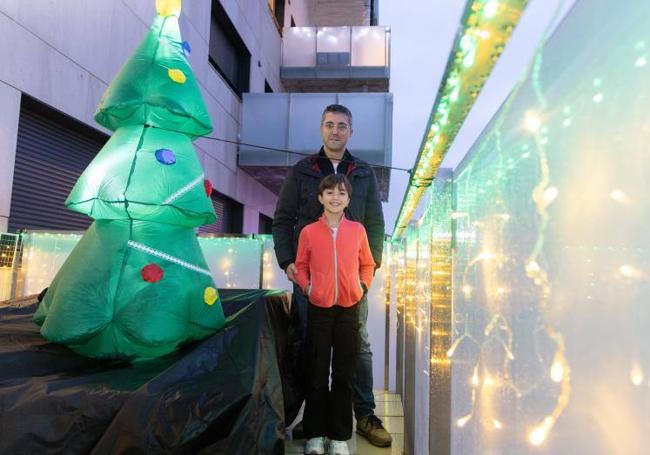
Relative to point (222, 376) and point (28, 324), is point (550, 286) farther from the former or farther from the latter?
point (28, 324)

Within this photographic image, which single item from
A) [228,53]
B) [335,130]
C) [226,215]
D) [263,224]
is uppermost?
[228,53]

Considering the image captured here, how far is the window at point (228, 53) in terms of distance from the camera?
8.26m

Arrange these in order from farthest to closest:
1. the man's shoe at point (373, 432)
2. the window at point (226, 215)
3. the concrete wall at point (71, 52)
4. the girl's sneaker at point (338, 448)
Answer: the window at point (226, 215) → the concrete wall at point (71, 52) → the man's shoe at point (373, 432) → the girl's sneaker at point (338, 448)

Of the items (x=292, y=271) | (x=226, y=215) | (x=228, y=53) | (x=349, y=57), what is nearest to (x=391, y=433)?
(x=292, y=271)

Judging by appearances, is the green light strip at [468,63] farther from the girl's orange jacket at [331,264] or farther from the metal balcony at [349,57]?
the metal balcony at [349,57]

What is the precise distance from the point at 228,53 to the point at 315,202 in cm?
799

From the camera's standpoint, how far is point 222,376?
5.09ft

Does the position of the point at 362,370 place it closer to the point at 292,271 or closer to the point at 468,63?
the point at 292,271

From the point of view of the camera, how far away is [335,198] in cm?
189

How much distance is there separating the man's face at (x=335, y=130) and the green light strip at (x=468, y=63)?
3.96 feet

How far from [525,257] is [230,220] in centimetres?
893

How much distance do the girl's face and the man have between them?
292 millimetres

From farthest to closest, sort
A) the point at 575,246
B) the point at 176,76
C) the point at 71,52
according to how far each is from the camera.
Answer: the point at 71,52, the point at 176,76, the point at 575,246

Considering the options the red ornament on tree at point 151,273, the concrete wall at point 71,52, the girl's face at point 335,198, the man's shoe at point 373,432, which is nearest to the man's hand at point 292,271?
the girl's face at point 335,198
